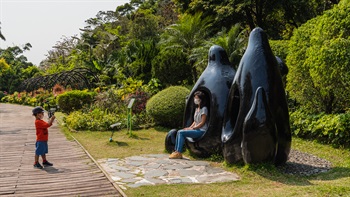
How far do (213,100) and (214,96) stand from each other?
0.09m

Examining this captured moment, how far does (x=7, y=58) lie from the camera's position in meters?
56.8

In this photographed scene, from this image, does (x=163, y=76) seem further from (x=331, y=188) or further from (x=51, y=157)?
(x=331, y=188)

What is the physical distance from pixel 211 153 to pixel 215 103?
1.12 metres

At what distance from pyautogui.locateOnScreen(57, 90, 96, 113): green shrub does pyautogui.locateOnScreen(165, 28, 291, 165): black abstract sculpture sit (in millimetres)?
11367

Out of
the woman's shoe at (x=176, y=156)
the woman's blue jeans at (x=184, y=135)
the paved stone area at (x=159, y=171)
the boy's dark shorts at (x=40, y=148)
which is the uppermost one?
the woman's blue jeans at (x=184, y=135)

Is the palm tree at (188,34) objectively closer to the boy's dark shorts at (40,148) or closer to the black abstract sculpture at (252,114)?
the black abstract sculpture at (252,114)

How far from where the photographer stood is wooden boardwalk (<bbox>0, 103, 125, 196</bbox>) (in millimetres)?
6039

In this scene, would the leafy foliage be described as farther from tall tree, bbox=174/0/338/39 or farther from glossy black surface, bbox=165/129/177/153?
tall tree, bbox=174/0/338/39

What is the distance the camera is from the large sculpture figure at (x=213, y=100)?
823 cm

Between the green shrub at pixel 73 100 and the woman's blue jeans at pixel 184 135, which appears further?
the green shrub at pixel 73 100

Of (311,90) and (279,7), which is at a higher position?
(279,7)

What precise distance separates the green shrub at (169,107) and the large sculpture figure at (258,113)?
563 centimetres

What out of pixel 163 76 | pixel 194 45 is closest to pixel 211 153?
pixel 163 76

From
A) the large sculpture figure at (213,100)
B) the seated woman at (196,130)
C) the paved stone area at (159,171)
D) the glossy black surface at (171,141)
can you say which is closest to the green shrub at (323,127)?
the large sculpture figure at (213,100)
